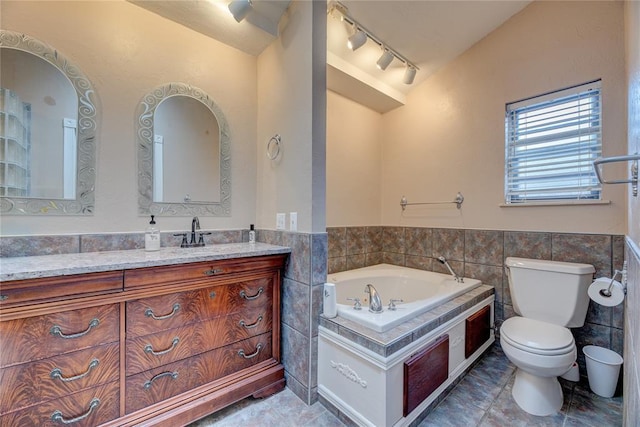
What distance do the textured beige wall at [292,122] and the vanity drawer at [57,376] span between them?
1.16 m

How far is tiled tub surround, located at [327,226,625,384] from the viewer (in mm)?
1846

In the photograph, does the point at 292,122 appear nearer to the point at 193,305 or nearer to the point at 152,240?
the point at 152,240

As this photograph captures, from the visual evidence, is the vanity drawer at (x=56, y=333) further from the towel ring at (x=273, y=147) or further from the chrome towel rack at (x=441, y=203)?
the chrome towel rack at (x=441, y=203)

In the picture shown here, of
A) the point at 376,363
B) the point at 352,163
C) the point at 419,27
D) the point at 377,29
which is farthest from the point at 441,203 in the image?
the point at 376,363

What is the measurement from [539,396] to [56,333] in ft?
8.40

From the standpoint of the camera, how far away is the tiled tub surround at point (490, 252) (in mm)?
1846

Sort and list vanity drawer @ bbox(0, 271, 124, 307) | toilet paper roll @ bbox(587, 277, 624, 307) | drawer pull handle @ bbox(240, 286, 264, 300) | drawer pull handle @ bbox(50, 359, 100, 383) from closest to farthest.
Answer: vanity drawer @ bbox(0, 271, 124, 307)
drawer pull handle @ bbox(50, 359, 100, 383)
toilet paper roll @ bbox(587, 277, 624, 307)
drawer pull handle @ bbox(240, 286, 264, 300)

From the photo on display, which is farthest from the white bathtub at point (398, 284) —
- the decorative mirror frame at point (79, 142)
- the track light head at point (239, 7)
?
the track light head at point (239, 7)

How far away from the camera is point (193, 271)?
4.81ft

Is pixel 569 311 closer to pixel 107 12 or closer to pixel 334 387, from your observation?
pixel 334 387

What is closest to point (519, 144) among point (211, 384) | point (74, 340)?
point (211, 384)

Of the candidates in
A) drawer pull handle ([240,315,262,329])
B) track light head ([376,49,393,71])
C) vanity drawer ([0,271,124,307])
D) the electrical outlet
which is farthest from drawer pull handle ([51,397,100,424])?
track light head ([376,49,393,71])

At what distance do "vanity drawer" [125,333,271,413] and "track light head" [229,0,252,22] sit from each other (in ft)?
6.60

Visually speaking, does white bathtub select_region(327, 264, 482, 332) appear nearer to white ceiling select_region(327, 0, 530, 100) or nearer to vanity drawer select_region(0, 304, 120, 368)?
vanity drawer select_region(0, 304, 120, 368)
